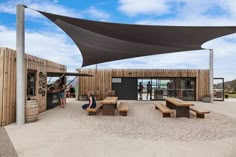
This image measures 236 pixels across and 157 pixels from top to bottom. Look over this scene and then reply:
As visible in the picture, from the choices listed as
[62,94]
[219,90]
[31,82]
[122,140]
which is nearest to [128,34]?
[122,140]

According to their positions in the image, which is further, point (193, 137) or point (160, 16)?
point (160, 16)

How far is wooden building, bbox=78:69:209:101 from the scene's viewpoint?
741 inches

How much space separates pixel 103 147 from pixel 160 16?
640 cm

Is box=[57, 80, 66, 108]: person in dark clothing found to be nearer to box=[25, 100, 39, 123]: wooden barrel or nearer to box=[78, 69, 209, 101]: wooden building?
box=[78, 69, 209, 101]: wooden building

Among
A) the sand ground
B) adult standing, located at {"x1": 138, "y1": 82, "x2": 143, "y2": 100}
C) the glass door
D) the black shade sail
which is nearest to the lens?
the sand ground

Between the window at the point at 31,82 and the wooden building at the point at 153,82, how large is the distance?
881cm

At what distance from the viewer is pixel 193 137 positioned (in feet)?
19.4

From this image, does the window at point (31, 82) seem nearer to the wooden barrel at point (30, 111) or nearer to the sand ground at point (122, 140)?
the wooden barrel at point (30, 111)

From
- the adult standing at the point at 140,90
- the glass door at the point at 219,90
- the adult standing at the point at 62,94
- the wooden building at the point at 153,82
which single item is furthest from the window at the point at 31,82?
the glass door at the point at 219,90

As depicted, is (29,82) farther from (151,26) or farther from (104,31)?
(151,26)

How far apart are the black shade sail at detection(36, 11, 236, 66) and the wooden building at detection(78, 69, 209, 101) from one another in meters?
8.08

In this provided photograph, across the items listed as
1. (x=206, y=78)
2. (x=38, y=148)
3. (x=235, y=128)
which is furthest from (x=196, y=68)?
(x=38, y=148)

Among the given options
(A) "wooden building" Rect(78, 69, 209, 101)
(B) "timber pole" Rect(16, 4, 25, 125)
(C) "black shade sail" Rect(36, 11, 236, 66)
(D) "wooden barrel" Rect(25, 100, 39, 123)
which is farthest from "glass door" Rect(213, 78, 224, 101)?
(B) "timber pole" Rect(16, 4, 25, 125)

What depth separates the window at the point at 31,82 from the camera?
981 cm
